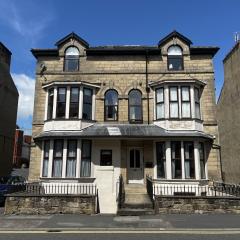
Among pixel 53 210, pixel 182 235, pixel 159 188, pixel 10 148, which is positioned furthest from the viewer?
pixel 10 148

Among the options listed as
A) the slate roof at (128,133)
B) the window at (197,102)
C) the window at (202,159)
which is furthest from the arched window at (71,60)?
the window at (202,159)

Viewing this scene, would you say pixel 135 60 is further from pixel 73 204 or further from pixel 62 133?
pixel 73 204

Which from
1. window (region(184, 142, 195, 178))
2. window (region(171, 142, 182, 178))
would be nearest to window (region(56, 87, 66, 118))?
window (region(171, 142, 182, 178))

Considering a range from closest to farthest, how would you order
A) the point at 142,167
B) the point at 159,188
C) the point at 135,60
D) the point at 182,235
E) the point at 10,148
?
the point at 182,235 → the point at 159,188 → the point at 142,167 → the point at 135,60 → the point at 10,148

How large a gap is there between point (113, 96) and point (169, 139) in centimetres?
488

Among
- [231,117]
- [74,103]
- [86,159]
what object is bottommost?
[86,159]

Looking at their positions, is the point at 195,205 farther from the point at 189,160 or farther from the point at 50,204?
the point at 50,204

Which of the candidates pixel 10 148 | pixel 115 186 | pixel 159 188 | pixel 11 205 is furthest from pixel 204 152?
pixel 10 148

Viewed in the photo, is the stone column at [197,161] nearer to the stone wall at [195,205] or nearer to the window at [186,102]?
the window at [186,102]

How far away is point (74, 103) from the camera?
1964 cm

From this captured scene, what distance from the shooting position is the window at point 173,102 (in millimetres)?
19250

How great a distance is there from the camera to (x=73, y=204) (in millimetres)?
15086

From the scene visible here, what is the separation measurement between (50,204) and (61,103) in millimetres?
6966

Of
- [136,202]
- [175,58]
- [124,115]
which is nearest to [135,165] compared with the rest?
[124,115]
